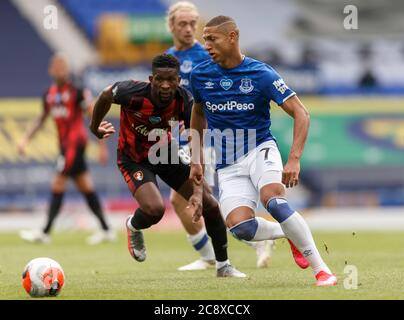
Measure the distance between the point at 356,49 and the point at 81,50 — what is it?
806cm

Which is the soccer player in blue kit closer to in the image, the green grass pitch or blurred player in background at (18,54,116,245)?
the green grass pitch

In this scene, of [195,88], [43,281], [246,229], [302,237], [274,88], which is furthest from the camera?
[195,88]

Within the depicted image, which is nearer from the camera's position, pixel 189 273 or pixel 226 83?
pixel 226 83

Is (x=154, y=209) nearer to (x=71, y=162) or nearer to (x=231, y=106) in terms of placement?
(x=231, y=106)

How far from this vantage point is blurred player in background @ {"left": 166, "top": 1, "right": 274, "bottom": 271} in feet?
37.7

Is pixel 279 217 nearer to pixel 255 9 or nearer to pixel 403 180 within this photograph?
pixel 403 180

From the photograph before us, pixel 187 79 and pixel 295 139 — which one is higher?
pixel 295 139

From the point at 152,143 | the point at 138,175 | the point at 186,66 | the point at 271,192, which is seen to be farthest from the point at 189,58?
the point at 271,192

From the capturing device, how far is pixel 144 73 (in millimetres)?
27516

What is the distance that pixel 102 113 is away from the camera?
9.97 meters

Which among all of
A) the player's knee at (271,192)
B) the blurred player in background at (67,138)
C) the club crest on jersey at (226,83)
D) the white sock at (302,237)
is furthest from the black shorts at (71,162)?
the white sock at (302,237)

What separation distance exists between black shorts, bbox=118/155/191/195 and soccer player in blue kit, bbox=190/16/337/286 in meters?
0.74

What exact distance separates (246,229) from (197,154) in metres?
0.93
